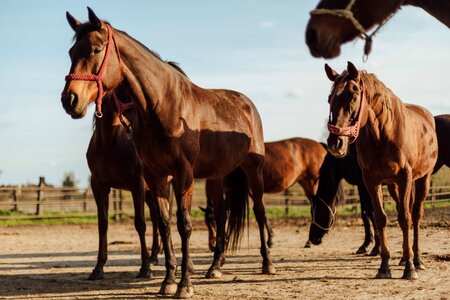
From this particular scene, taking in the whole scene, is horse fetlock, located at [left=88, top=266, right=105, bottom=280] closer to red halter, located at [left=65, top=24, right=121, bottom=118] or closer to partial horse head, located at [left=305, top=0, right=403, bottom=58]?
red halter, located at [left=65, top=24, right=121, bottom=118]

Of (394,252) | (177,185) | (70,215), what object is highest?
(177,185)

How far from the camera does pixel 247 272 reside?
300 inches

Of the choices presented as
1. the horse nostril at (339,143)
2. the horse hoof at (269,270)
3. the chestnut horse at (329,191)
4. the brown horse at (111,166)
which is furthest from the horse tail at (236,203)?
the horse nostril at (339,143)

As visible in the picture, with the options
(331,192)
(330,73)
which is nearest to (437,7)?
(330,73)

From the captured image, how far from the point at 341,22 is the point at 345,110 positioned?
3778 millimetres

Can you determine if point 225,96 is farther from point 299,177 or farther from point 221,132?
point 299,177

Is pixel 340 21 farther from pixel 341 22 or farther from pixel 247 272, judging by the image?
pixel 247 272

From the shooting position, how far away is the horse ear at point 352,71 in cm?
648

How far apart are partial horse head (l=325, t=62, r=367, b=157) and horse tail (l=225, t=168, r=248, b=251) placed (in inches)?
96.4

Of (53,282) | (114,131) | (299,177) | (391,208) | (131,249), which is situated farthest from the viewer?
(391,208)

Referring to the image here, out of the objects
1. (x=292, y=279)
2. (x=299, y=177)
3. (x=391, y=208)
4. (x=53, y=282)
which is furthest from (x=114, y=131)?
(x=391, y=208)

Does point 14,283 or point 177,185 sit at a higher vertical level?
point 177,185

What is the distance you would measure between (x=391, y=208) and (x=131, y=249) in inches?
361

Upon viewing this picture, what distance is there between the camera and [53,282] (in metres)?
7.12
